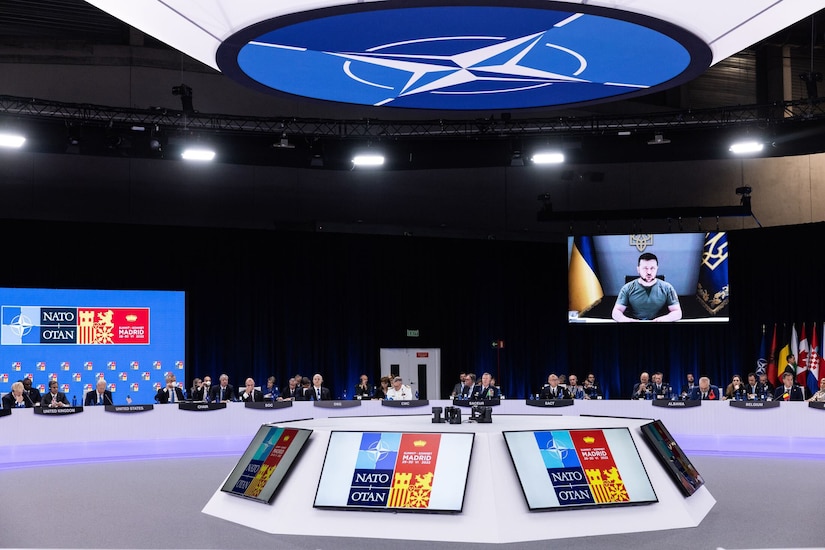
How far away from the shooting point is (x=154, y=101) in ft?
64.7

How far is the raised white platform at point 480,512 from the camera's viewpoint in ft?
25.4

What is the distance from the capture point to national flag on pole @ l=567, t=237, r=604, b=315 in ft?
68.6

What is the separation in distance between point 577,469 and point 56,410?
9319mm

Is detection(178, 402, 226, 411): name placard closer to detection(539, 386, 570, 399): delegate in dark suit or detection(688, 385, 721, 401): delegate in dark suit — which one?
detection(539, 386, 570, 399): delegate in dark suit

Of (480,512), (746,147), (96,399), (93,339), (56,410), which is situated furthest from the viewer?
(93,339)

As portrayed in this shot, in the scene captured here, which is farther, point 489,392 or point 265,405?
point 489,392

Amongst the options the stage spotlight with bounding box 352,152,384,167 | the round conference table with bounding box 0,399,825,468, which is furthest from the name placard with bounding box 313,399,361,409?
the stage spotlight with bounding box 352,152,384,167

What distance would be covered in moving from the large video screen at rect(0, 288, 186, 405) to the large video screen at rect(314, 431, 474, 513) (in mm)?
11343

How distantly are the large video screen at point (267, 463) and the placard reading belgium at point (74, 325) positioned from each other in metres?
11.0

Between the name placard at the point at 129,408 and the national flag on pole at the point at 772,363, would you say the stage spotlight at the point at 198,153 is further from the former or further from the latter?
the national flag on pole at the point at 772,363

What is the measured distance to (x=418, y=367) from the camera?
22672 millimetres

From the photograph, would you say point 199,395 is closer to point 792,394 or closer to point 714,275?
point 792,394

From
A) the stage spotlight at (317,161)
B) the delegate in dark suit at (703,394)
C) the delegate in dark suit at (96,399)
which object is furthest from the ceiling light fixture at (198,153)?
the delegate in dark suit at (703,394)

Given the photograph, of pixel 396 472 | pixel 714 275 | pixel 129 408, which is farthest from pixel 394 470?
pixel 714 275
